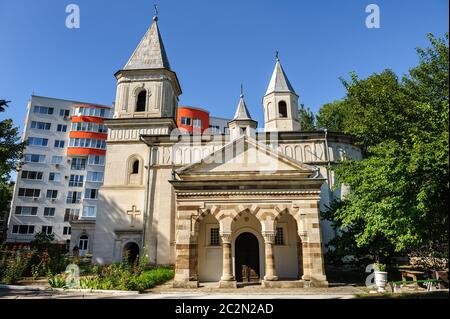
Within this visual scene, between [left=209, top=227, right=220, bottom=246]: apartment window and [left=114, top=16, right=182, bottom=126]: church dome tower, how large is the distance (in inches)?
450

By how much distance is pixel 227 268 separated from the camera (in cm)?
1524

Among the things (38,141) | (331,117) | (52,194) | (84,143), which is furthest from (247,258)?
(38,141)

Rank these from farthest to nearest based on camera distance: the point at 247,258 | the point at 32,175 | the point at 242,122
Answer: the point at 32,175 < the point at 242,122 < the point at 247,258

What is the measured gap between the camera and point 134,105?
26.5 m

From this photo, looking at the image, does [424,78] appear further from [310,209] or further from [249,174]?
[249,174]

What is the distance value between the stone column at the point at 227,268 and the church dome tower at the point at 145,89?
1339 cm

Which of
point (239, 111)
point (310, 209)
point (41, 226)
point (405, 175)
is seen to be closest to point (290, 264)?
point (310, 209)

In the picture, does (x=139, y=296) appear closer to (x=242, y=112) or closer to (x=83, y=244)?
(x=242, y=112)

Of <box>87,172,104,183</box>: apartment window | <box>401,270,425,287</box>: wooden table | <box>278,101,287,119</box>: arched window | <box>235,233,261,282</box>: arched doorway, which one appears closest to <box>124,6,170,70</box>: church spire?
<box>278,101,287,119</box>: arched window

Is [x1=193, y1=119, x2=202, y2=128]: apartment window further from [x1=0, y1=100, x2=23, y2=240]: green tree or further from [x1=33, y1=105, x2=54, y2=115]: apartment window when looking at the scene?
[x1=0, y1=100, x2=23, y2=240]: green tree

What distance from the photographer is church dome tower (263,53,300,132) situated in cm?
2735

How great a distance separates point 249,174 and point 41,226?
A: 37606 millimetres

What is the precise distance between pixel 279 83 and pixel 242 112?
481 centimetres

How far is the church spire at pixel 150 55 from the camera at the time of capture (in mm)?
27234
